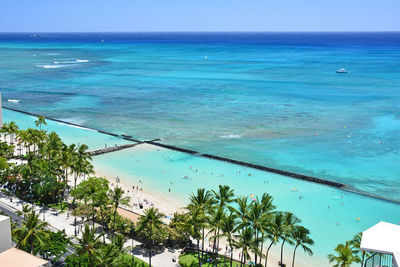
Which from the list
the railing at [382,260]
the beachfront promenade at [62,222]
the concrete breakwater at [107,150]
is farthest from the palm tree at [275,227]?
the concrete breakwater at [107,150]

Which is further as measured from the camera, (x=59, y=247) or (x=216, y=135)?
(x=216, y=135)

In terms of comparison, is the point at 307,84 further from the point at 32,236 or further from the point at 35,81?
the point at 32,236

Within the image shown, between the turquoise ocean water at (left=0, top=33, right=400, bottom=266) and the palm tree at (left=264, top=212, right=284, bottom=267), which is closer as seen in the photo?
the palm tree at (left=264, top=212, right=284, bottom=267)

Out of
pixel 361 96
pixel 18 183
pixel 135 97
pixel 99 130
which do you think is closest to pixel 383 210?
pixel 18 183

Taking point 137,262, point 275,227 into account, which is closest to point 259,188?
point 275,227

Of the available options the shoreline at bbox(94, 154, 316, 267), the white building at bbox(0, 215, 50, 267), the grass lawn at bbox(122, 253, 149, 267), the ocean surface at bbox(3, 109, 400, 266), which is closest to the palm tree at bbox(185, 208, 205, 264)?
the grass lawn at bbox(122, 253, 149, 267)

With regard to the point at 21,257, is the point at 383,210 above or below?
below

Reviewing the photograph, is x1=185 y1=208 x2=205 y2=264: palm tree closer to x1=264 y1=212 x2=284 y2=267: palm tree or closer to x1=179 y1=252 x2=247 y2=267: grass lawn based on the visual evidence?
x1=179 y1=252 x2=247 y2=267: grass lawn

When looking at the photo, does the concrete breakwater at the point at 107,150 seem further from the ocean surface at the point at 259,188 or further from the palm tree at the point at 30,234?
the palm tree at the point at 30,234

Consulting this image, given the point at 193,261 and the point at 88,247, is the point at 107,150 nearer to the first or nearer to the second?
the point at 193,261
